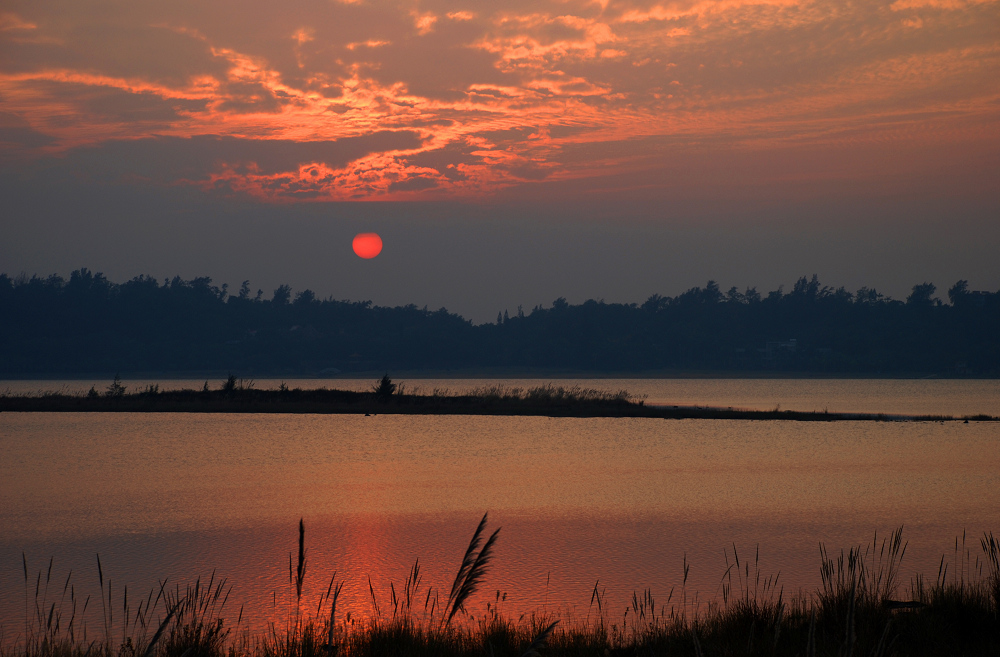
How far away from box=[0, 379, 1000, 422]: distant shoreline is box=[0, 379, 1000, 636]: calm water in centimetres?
1244

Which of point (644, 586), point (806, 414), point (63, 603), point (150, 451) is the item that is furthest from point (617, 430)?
point (63, 603)

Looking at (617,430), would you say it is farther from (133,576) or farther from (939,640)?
(939,640)

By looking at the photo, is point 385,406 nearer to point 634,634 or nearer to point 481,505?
point 481,505

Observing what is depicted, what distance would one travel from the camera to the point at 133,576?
14750 mm

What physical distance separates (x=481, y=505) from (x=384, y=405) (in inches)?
1571

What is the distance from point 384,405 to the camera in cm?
6231

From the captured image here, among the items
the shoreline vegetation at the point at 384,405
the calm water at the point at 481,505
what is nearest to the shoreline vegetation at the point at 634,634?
the calm water at the point at 481,505

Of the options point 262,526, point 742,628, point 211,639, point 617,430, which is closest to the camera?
point 211,639

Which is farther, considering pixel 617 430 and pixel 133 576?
pixel 617 430

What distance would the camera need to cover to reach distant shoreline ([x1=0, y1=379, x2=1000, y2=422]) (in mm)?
59281

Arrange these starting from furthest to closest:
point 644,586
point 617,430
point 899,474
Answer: point 617,430
point 899,474
point 644,586

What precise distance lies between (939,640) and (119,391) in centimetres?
6858

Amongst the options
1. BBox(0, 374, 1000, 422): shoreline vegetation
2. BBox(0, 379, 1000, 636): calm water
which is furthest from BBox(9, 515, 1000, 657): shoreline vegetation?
BBox(0, 374, 1000, 422): shoreline vegetation

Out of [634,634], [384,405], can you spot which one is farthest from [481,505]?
[384,405]
